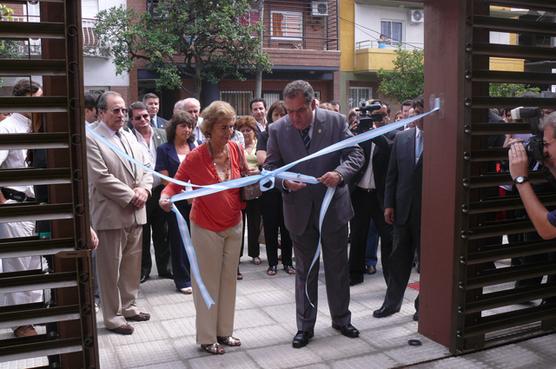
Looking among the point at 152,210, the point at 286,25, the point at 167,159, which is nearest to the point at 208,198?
the point at 167,159

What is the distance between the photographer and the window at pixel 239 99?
78.1 ft

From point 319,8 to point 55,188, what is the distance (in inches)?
892

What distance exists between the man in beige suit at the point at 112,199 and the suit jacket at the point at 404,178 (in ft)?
7.51

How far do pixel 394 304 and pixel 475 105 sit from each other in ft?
6.97

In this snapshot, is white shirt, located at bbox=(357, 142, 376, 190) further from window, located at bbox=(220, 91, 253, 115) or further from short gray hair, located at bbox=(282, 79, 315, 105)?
window, located at bbox=(220, 91, 253, 115)

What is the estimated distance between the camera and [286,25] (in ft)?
80.1

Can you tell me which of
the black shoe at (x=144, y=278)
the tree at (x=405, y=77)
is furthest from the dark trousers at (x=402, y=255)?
the tree at (x=405, y=77)

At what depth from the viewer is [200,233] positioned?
445 centimetres

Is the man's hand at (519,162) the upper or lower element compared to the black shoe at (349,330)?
upper

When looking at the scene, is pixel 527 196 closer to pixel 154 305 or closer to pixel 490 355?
pixel 490 355

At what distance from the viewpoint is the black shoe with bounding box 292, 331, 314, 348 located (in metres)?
4.58

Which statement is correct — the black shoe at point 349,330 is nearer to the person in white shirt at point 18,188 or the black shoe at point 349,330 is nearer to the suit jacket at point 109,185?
the suit jacket at point 109,185

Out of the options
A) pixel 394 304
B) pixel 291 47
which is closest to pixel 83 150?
pixel 394 304

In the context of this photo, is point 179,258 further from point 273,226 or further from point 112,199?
point 112,199
